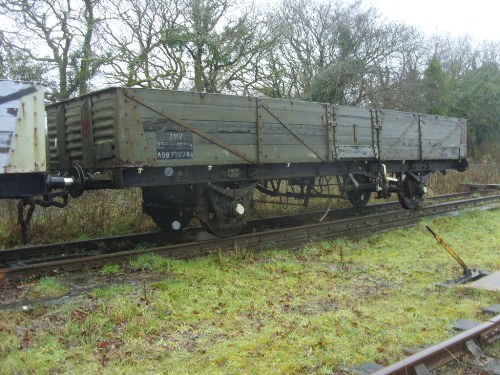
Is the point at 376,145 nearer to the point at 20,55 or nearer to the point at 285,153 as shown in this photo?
the point at 285,153

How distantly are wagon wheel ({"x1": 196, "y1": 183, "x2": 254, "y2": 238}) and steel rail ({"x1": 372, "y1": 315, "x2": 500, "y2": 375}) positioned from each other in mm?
4842

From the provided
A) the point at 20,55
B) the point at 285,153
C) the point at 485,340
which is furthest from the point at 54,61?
the point at 485,340

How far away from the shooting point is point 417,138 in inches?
519

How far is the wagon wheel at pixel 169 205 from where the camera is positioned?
9.24 meters

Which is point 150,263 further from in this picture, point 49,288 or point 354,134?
point 354,134

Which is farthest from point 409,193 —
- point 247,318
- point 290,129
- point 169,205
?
point 247,318

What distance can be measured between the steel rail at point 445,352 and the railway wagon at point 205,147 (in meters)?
4.86

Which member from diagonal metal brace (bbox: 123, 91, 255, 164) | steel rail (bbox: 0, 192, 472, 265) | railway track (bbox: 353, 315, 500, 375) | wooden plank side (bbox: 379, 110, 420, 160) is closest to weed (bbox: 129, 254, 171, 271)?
steel rail (bbox: 0, 192, 472, 265)

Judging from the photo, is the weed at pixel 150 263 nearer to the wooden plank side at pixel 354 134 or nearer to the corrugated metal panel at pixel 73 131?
the corrugated metal panel at pixel 73 131

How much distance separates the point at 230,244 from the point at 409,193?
659 centimetres

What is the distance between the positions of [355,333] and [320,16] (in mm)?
24393

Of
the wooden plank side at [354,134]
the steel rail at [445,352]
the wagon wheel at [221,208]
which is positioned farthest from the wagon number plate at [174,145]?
the steel rail at [445,352]

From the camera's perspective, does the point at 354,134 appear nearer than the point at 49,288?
No

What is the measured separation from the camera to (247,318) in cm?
526
